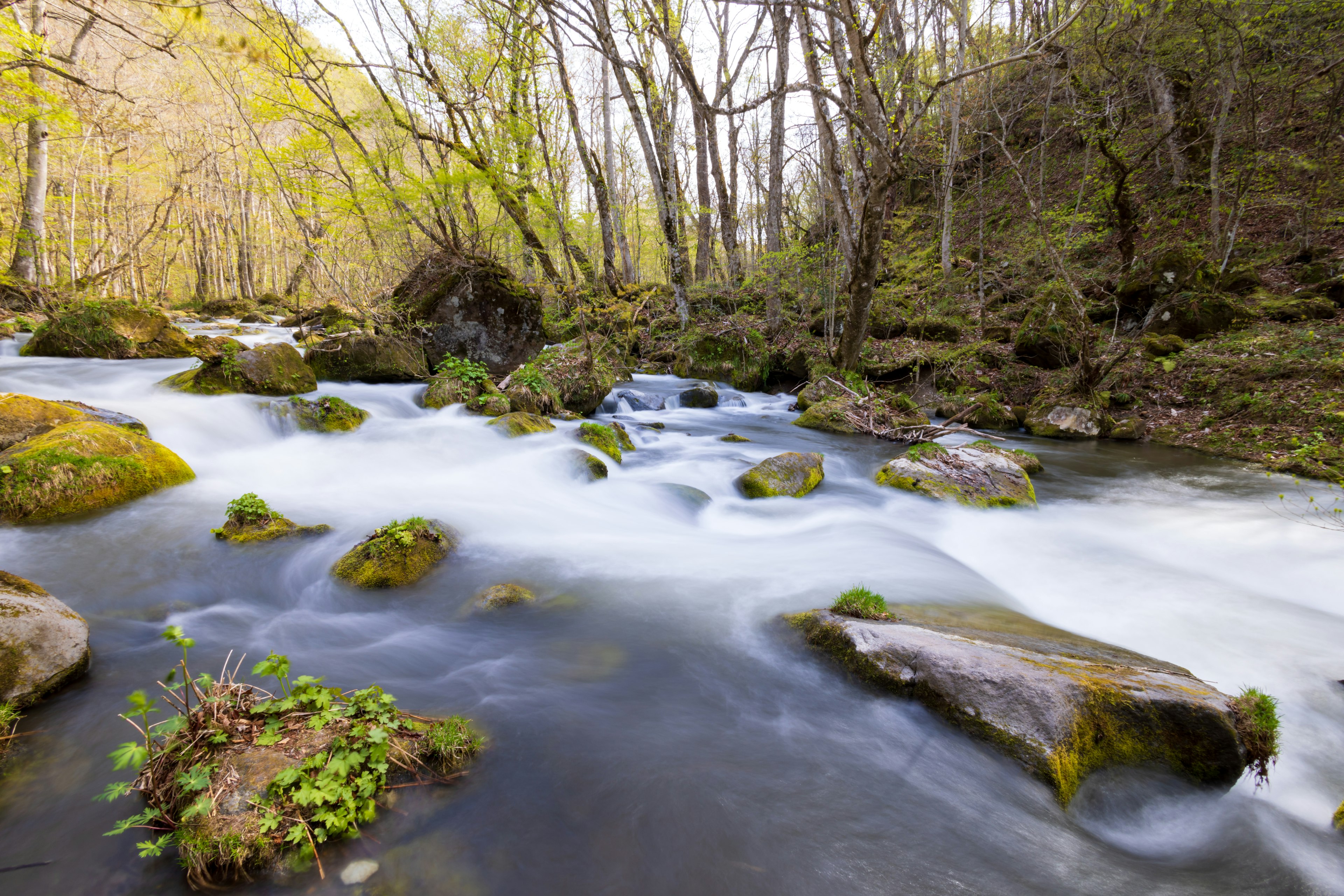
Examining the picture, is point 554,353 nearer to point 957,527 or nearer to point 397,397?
point 397,397

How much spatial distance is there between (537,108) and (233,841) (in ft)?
35.5

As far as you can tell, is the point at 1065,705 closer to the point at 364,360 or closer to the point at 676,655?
the point at 676,655

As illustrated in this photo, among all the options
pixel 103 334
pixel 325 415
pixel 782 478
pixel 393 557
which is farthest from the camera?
pixel 103 334

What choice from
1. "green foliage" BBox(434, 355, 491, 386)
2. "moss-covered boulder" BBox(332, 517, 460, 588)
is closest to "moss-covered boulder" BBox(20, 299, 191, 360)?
"green foliage" BBox(434, 355, 491, 386)

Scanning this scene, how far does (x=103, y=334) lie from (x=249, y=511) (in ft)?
26.7

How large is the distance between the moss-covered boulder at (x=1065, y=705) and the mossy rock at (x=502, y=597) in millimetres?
2492

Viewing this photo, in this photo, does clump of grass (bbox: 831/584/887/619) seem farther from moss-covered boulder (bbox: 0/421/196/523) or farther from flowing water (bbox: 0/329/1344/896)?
moss-covered boulder (bbox: 0/421/196/523)

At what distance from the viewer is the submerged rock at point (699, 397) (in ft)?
41.3

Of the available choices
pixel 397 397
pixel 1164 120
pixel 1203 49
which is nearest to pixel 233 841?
pixel 397 397

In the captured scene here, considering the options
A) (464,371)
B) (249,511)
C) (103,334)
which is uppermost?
(103,334)

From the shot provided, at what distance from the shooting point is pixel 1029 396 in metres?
11.4

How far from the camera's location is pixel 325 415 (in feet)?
26.0

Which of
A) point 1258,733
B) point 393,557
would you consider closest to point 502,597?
point 393,557

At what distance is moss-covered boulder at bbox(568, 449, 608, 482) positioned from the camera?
728 centimetres
